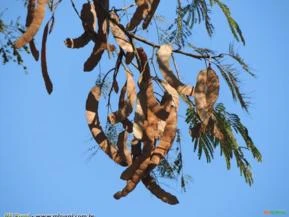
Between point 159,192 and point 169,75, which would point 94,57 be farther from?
point 159,192

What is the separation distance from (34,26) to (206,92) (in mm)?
498

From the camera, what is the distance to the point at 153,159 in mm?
1244

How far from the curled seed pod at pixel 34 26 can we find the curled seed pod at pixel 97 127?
266mm

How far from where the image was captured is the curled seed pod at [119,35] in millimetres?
1538

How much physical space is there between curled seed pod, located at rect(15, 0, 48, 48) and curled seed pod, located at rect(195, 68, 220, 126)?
46 centimetres

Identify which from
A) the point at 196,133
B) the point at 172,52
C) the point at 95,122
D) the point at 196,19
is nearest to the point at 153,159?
the point at 95,122

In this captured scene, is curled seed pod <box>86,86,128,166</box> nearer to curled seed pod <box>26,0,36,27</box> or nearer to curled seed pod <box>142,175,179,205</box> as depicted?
curled seed pod <box>142,175,179,205</box>

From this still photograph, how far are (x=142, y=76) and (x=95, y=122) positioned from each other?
0.58ft

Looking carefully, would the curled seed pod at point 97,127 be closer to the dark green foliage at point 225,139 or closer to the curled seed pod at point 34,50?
the curled seed pod at point 34,50

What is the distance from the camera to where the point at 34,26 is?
1266 millimetres

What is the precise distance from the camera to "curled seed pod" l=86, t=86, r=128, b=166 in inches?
52.7

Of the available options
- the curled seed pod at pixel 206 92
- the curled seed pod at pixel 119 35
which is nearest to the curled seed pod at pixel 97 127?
the curled seed pod at pixel 119 35

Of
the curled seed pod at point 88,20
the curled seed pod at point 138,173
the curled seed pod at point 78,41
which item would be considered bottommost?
the curled seed pod at point 138,173

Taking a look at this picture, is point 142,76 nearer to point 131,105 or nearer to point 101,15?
point 131,105
